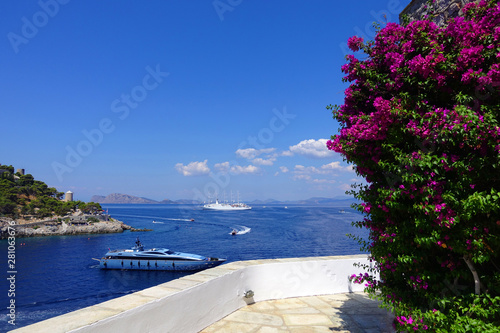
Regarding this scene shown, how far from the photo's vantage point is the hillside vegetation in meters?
77.4

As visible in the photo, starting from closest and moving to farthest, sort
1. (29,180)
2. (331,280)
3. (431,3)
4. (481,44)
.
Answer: (481,44)
(431,3)
(331,280)
(29,180)

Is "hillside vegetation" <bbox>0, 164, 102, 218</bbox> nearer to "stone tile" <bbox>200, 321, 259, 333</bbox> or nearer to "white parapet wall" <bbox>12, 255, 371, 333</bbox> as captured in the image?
"white parapet wall" <bbox>12, 255, 371, 333</bbox>

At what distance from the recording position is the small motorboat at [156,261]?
135 feet

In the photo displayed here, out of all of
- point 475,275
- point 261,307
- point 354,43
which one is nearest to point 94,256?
point 261,307

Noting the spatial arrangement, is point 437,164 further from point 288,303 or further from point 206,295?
point 288,303

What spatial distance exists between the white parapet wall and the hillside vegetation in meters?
92.1

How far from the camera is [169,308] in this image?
352 centimetres

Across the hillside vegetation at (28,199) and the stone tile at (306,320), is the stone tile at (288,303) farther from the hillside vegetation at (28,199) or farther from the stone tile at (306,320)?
the hillside vegetation at (28,199)

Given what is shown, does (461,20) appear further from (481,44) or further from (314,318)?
(314,318)

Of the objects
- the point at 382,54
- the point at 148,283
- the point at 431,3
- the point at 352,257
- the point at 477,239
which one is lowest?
the point at 148,283

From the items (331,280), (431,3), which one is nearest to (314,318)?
(331,280)

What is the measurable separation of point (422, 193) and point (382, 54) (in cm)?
153

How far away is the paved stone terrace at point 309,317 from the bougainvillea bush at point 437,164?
4.69ft

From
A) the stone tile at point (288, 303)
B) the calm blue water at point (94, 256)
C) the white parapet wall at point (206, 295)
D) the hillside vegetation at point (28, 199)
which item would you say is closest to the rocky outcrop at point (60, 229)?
the calm blue water at point (94, 256)
